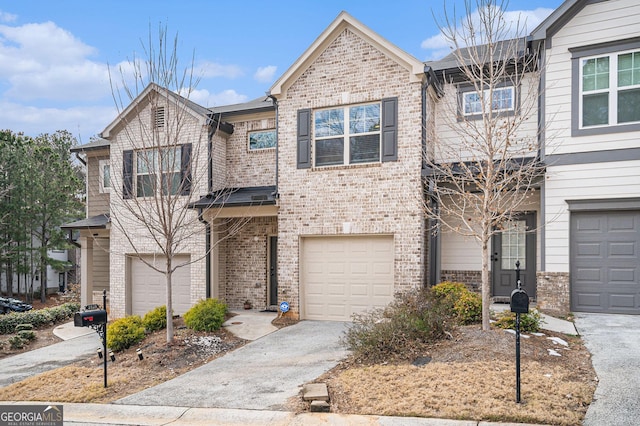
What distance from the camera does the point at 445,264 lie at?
12.9m

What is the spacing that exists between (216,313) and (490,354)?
254 inches

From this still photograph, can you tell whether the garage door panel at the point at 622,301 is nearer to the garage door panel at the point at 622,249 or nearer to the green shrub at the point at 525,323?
the garage door panel at the point at 622,249

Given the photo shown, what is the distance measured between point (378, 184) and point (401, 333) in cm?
486

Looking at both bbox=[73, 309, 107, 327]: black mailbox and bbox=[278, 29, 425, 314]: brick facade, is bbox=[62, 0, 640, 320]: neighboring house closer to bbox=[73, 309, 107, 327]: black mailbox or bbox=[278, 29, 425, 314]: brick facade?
bbox=[278, 29, 425, 314]: brick facade

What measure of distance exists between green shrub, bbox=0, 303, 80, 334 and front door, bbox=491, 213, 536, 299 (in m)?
14.0

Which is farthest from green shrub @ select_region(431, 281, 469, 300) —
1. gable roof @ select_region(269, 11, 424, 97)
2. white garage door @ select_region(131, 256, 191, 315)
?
white garage door @ select_region(131, 256, 191, 315)

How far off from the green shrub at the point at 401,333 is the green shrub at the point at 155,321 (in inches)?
217

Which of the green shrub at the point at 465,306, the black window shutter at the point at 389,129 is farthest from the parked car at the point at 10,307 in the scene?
the green shrub at the point at 465,306

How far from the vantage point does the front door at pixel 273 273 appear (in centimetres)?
1398

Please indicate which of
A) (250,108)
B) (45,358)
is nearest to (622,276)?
(250,108)

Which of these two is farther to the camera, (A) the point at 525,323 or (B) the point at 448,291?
(B) the point at 448,291

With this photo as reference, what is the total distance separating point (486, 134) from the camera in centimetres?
842

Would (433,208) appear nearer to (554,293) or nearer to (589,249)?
(554,293)

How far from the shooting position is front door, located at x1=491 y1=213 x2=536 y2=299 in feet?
40.5
